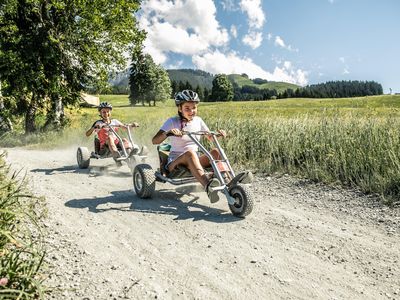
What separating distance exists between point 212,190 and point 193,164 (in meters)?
0.62

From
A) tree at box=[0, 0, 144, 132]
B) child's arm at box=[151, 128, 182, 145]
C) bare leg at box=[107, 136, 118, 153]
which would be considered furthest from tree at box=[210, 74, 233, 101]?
child's arm at box=[151, 128, 182, 145]

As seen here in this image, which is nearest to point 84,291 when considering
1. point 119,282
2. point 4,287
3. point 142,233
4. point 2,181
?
point 119,282

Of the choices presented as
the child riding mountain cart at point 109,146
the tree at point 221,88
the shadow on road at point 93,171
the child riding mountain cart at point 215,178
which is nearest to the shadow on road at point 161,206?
the child riding mountain cart at point 215,178

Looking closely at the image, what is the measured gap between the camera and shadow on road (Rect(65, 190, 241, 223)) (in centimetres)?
513

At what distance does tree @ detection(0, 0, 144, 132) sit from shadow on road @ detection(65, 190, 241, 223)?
457 inches

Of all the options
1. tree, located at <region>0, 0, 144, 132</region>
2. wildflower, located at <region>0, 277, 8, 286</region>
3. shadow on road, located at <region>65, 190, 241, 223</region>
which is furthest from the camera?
tree, located at <region>0, 0, 144, 132</region>

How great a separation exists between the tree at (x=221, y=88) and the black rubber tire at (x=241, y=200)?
92.8 m

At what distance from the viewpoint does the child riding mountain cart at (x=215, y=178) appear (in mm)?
5008

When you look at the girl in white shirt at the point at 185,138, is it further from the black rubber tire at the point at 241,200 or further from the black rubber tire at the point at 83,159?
the black rubber tire at the point at 83,159

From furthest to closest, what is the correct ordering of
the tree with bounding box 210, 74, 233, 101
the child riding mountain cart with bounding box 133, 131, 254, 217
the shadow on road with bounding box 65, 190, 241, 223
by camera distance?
1. the tree with bounding box 210, 74, 233, 101
2. the shadow on road with bounding box 65, 190, 241, 223
3. the child riding mountain cart with bounding box 133, 131, 254, 217

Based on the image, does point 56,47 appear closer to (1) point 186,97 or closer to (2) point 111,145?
(2) point 111,145

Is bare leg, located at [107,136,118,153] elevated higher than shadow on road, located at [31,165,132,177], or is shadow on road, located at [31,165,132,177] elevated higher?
Result: bare leg, located at [107,136,118,153]

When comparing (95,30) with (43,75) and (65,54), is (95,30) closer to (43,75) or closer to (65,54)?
(65,54)

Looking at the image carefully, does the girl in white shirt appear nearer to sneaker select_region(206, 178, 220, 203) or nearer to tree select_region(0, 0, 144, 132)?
sneaker select_region(206, 178, 220, 203)
